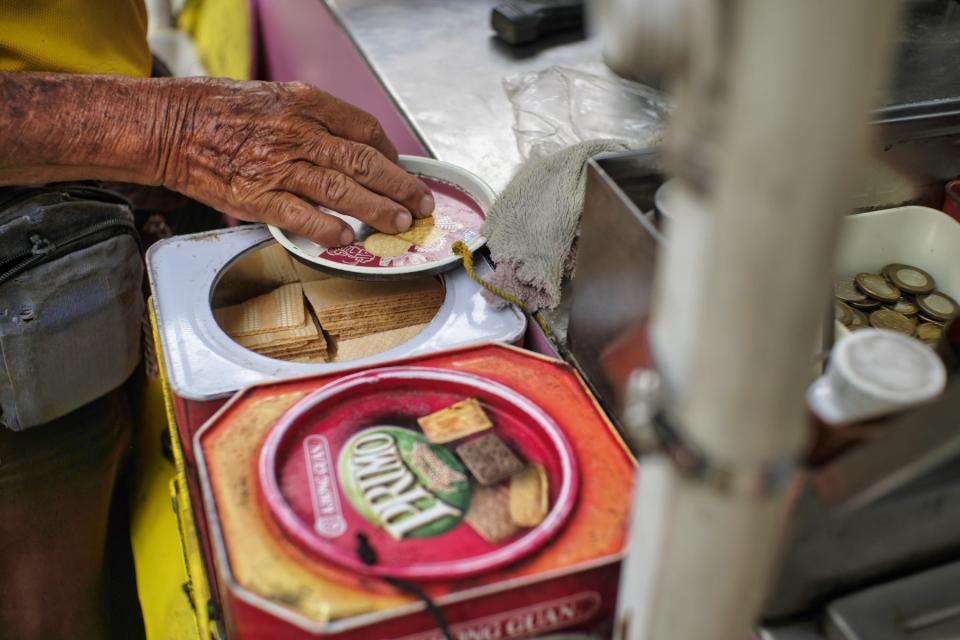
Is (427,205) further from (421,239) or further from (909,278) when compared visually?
(909,278)

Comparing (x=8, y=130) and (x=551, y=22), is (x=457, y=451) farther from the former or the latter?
(x=551, y=22)

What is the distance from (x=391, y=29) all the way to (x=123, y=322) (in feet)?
2.90

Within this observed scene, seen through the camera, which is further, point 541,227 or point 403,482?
point 541,227

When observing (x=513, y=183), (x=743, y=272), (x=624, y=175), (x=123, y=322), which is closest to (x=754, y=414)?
(x=743, y=272)

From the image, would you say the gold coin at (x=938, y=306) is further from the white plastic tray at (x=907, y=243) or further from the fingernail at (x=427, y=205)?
the fingernail at (x=427, y=205)

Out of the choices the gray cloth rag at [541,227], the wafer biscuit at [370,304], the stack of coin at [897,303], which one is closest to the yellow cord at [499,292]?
the gray cloth rag at [541,227]

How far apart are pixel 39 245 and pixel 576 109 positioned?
0.92 meters

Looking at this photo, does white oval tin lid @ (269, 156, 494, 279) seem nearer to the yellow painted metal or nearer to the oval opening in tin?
the oval opening in tin

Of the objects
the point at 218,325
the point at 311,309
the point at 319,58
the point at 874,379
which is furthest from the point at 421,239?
the point at 319,58

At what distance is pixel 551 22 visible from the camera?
176 centimetres

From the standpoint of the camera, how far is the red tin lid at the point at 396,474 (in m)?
0.61

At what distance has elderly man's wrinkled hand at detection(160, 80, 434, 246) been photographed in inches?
43.8

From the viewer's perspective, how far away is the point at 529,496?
67 centimetres

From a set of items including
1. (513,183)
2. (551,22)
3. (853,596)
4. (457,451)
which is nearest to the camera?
(853,596)
